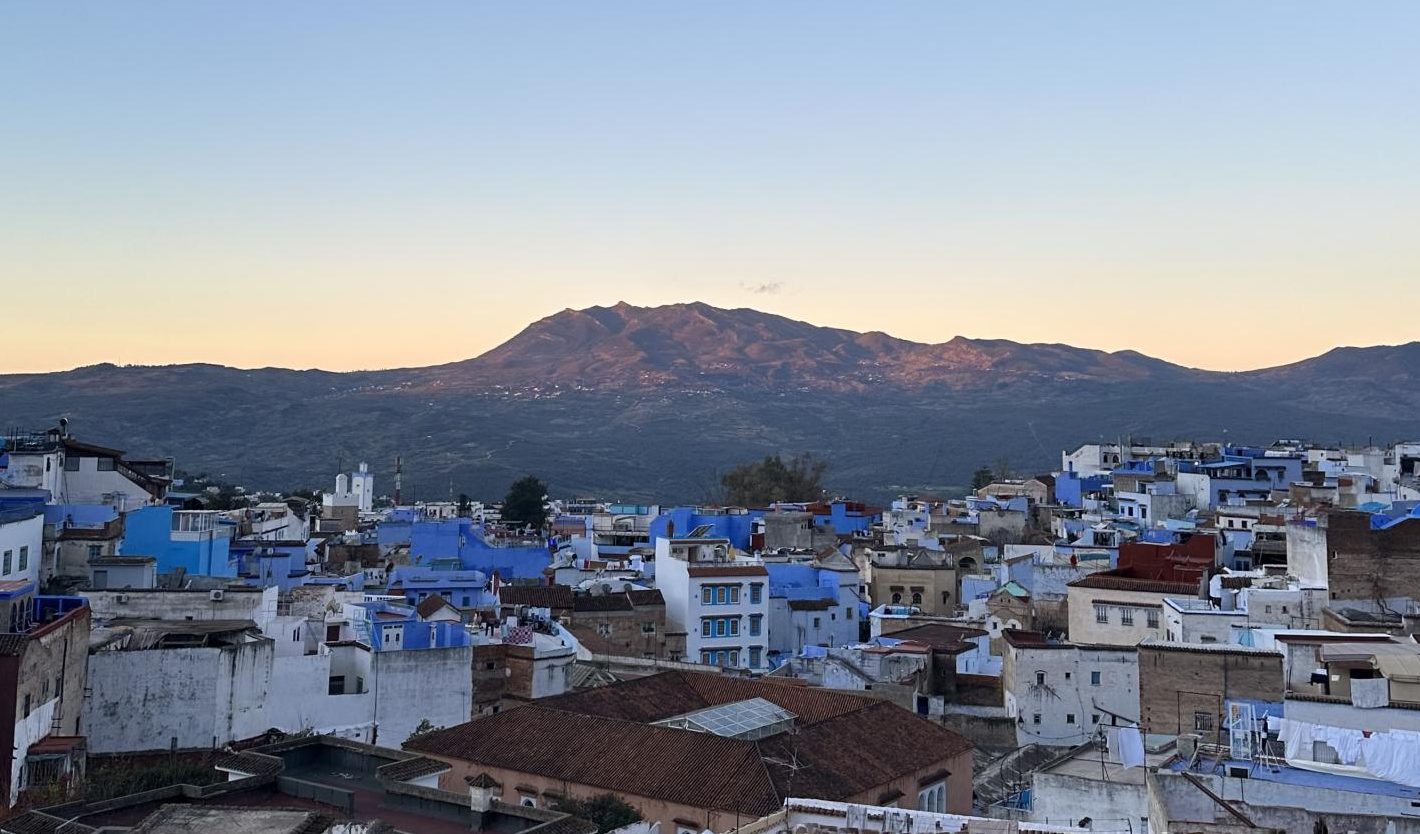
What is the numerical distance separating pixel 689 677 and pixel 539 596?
33.6 feet

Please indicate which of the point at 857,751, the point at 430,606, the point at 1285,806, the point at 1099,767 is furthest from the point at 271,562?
the point at 1285,806

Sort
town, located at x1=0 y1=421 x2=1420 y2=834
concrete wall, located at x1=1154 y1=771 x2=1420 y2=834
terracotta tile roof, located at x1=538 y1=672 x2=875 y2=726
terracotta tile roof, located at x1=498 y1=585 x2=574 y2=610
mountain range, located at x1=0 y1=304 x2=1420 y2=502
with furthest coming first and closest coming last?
mountain range, located at x1=0 y1=304 x2=1420 y2=502, terracotta tile roof, located at x1=498 y1=585 x2=574 y2=610, terracotta tile roof, located at x1=538 y1=672 x2=875 y2=726, town, located at x1=0 y1=421 x2=1420 y2=834, concrete wall, located at x1=1154 y1=771 x2=1420 y2=834

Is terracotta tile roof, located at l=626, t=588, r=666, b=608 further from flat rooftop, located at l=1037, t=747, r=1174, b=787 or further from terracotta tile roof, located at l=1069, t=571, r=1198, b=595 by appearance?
flat rooftop, located at l=1037, t=747, r=1174, b=787

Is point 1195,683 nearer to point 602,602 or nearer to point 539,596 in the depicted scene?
point 602,602

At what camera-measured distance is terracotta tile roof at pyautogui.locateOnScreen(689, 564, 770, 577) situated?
36.2 meters

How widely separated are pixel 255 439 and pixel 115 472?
409 feet

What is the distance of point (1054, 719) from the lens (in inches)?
1085

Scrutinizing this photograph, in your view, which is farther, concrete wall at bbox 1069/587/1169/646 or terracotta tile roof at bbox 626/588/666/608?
terracotta tile roof at bbox 626/588/666/608

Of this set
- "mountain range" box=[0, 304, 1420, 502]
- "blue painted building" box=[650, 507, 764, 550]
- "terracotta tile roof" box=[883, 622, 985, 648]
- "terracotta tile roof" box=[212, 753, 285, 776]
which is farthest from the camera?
"mountain range" box=[0, 304, 1420, 502]

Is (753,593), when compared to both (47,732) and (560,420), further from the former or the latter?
(560,420)

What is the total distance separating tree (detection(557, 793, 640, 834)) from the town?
0.11m

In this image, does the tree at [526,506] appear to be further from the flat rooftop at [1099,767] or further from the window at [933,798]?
the flat rooftop at [1099,767]

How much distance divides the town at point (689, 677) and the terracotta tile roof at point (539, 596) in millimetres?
104

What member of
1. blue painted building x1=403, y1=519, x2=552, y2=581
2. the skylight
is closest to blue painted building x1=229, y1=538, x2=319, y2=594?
blue painted building x1=403, y1=519, x2=552, y2=581
